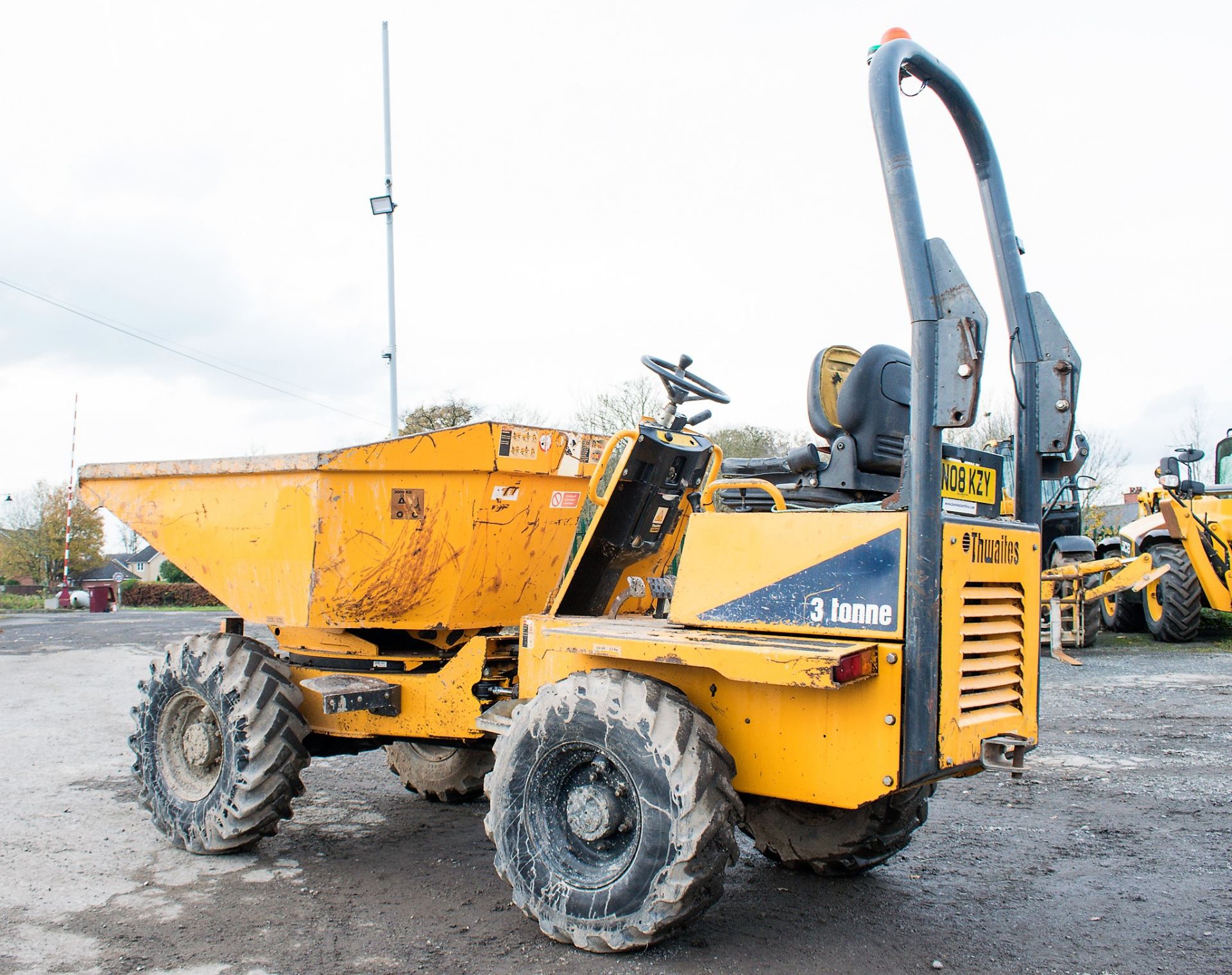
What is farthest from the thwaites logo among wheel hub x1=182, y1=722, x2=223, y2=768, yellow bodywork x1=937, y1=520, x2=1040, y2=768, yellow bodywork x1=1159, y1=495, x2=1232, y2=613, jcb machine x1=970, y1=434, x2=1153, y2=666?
yellow bodywork x1=1159, y1=495, x2=1232, y2=613

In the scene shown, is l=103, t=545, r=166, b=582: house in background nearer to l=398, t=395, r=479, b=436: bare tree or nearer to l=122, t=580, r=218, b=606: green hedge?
l=122, t=580, r=218, b=606: green hedge

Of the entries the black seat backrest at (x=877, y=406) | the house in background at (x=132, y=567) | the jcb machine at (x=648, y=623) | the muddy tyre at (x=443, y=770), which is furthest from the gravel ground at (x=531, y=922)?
the house in background at (x=132, y=567)

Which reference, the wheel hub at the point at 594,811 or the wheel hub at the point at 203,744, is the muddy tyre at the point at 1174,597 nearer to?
the wheel hub at the point at 594,811

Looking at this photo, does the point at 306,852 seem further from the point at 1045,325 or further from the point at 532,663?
the point at 1045,325

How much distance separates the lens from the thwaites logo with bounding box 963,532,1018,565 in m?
3.37

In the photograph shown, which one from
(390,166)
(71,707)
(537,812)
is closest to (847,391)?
(537,812)

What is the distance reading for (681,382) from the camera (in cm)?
447

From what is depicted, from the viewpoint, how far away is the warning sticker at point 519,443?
4645 millimetres

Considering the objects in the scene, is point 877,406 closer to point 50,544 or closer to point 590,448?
point 590,448

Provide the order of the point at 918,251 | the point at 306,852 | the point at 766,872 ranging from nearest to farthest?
1. the point at 918,251
2. the point at 766,872
3. the point at 306,852

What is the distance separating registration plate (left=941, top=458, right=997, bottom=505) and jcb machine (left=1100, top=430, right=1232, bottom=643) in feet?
35.1

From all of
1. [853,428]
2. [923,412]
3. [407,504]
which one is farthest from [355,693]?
[923,412]

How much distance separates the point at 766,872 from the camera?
4.59 m

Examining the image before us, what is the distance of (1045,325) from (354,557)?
3074 millimetres
